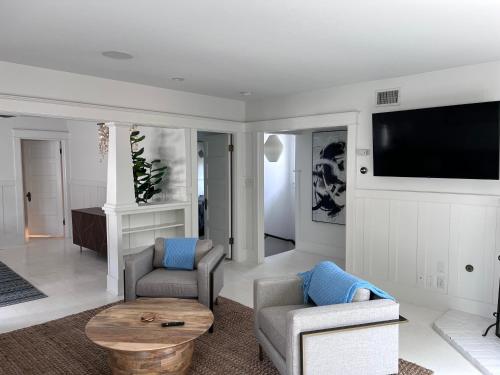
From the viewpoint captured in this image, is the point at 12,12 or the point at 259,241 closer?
the point at 12,12

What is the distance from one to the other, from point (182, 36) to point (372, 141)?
2444mm

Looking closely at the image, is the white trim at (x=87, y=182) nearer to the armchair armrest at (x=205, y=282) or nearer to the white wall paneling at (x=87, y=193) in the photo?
the white wall paneling at (x=87, y=193)

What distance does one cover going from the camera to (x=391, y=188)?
419cm

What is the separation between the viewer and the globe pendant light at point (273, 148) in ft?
23.5

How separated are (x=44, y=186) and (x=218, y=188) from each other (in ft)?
13.5

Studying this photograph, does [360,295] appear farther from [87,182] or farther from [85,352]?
[87,182]

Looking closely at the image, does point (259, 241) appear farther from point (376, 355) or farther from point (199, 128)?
point (376, 355)

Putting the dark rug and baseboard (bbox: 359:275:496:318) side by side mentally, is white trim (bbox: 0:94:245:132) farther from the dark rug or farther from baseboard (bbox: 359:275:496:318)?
baseboard (bbox: 359:275:496:318)

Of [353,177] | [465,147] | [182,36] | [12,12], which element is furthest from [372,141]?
[12,12]

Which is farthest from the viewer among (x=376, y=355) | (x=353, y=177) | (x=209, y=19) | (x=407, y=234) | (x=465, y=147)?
(x=353, y=177)

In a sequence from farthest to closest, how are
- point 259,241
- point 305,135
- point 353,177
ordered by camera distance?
point 305,135 → point 259,241 → point 353,177

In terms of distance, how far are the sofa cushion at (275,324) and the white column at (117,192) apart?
7.29 feet

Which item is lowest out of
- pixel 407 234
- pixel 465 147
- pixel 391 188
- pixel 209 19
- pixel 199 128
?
pixel 407 234

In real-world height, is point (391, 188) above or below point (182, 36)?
below
